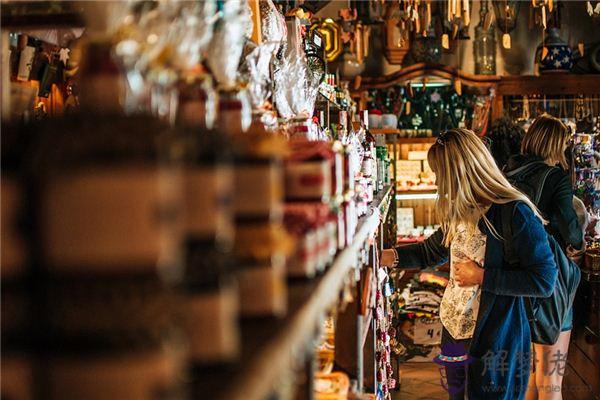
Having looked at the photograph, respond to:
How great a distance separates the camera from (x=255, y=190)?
922mm

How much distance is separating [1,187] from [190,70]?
50 centimetres

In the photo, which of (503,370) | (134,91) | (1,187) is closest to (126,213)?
(1,187)

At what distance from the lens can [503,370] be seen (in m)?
3.12

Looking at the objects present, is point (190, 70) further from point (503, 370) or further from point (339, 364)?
point (503, 370)

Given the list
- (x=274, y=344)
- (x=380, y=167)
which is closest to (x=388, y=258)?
(x=380, y=167)

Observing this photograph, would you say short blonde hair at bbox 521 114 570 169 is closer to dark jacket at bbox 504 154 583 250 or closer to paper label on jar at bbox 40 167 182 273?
dark jacket at bbox 504 154 583 250

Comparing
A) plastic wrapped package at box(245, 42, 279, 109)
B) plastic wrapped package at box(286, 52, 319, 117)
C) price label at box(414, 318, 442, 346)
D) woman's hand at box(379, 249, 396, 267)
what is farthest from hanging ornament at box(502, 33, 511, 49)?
plastic wrapped package at box(245, 42, 279, 109)

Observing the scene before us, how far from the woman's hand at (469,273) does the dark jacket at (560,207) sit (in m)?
1.59

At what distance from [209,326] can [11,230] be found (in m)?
0.20

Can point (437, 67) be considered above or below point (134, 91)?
above

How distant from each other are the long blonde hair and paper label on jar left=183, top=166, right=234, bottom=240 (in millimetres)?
2531

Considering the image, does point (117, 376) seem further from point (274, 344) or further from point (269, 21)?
point (269, 21)

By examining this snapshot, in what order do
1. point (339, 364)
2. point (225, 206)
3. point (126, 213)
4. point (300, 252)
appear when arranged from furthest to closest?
1. point (339, 364)
2. point (300, 252)
3. point (225, 206)
4. point (126, 213)

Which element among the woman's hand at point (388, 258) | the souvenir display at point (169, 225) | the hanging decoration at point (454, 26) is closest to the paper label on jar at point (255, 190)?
the souvenir display at point (169, 225)
